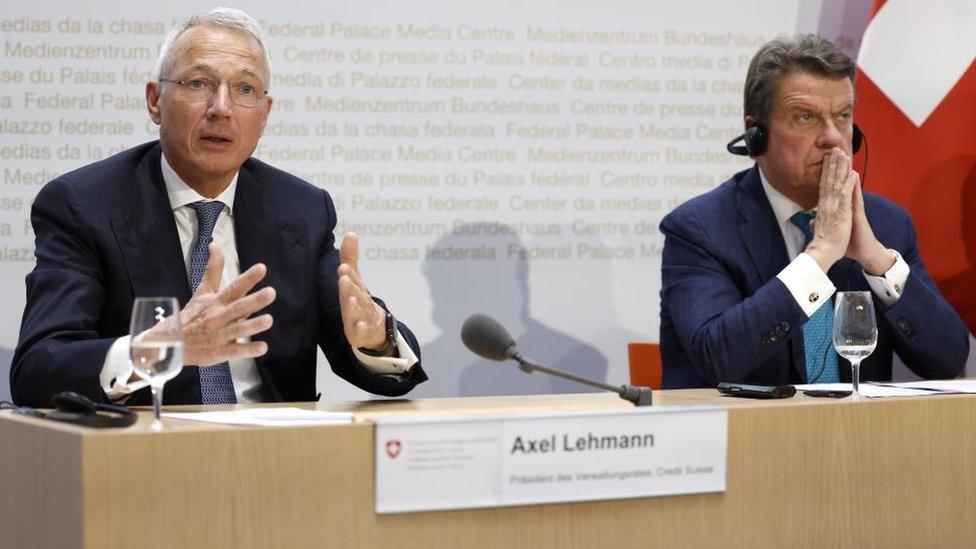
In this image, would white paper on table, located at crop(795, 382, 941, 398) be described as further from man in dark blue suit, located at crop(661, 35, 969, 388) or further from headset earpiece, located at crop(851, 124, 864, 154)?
headset earpiece, located at crop(851, 124, 864, 154)

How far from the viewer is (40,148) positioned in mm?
3998

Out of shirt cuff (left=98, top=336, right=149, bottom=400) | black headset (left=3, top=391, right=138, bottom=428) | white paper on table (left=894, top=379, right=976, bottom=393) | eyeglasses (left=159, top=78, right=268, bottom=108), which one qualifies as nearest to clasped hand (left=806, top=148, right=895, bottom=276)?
white paper on table (left=894, top=379, right=976, bottom=393)

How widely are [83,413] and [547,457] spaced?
0.80 m

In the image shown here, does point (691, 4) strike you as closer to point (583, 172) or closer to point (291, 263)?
point (583, 172)

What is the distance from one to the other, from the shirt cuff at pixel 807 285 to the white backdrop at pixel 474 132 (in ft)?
4.79

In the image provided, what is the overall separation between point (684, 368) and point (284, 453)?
1.75 m

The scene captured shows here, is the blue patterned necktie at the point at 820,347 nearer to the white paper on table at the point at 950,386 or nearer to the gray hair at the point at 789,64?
the white paper on table at the point at 950,386

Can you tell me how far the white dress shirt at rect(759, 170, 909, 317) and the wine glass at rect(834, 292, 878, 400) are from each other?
43cm

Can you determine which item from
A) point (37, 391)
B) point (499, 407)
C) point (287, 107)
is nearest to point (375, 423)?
point (499, 407)

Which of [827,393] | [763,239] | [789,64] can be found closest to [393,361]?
[827,393]

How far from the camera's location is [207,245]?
3.06 metres

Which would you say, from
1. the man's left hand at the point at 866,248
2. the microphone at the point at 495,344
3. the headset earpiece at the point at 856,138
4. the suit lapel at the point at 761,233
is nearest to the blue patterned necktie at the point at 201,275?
the microphone at the point at 495,344

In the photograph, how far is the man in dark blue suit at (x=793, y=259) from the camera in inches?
124

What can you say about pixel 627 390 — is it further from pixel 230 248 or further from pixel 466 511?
pixel 230 248
